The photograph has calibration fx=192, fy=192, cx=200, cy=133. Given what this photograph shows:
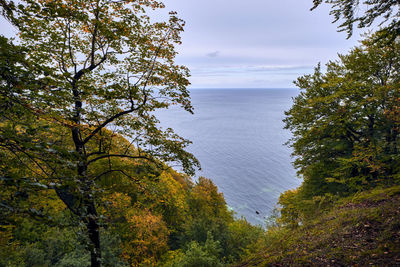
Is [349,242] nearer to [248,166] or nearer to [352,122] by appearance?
[352,122]

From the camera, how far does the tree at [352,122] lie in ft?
35.9

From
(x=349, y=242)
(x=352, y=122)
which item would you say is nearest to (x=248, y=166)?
(x=352, y=122)

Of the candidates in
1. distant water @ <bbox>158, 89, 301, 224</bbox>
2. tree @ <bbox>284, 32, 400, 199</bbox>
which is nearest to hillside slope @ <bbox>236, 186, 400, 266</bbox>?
tree @ <bbox>284, 32, 400, 199</bbox>

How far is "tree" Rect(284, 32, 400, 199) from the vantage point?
11.0 metres

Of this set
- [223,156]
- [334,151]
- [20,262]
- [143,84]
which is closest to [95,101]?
[143,84]

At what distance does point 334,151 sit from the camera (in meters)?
14.0

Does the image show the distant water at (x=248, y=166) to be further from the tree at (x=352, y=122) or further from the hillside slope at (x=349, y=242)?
the hillside slope at (x=349, y=242)

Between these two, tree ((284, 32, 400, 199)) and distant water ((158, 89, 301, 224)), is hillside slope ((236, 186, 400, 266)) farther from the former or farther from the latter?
distant water ((158, 89, 301, 224))

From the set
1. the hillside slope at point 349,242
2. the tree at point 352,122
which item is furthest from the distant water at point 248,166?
the hillside slope at point 349,242

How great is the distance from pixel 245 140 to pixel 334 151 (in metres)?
65.5

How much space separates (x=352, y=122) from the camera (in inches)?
493

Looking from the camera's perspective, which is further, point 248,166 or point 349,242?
point 248,166

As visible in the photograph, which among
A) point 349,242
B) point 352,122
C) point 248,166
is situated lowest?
point 248,166

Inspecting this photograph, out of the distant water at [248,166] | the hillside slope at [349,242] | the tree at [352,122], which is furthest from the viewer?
the distant water at [248,166]
